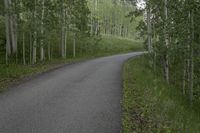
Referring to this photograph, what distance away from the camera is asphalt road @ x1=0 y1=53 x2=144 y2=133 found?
8.84 meters

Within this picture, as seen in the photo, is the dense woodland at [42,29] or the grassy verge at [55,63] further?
the dense woodland at [42,29]

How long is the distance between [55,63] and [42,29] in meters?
3.30

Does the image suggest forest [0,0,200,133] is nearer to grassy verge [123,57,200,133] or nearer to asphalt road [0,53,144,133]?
grassy verge [123,57,200,133]

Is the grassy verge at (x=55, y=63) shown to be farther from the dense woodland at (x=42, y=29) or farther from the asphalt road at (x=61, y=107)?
the asphalt road at (x=61, y=107)

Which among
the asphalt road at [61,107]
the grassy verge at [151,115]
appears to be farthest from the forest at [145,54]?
the asphalt road at [61,107]

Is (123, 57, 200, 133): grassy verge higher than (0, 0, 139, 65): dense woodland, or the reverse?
(0, 0, 139, 65): dense woodland

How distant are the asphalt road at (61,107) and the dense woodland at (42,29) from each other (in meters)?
12.6

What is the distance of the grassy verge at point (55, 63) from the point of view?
18844 millimetres

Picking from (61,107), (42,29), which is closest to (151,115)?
(61,107)

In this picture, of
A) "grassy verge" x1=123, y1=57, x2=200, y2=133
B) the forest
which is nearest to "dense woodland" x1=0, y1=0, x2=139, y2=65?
the forest

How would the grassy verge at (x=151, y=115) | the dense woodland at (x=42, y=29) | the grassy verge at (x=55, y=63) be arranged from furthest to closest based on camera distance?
the dense woodland at (x=42, y=29), the grassy verge at (x=55, y=63), the grassy verge at (x=151, y=115)

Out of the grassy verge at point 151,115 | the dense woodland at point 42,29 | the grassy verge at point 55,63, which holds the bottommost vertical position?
the grassy verge at point 55,63

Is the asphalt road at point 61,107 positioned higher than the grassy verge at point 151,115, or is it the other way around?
the grassy verge at point 151,115

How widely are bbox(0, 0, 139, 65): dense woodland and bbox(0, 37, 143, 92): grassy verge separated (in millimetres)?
1524
